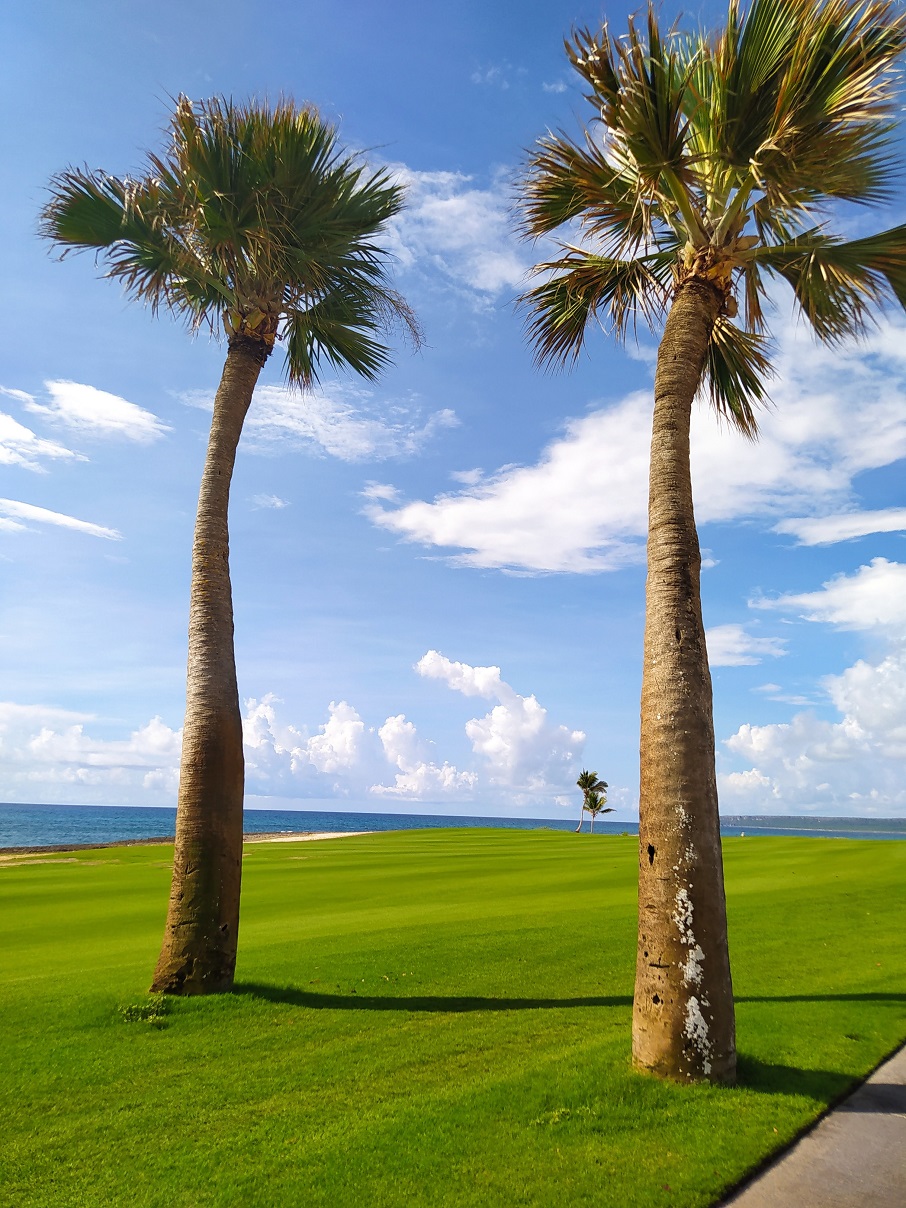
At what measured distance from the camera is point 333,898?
20375 millimetres

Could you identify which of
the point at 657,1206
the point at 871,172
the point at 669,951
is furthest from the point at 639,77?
the point at 657,1206

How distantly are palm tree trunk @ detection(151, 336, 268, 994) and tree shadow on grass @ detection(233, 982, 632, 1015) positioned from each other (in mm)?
644

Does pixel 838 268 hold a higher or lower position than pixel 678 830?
higher

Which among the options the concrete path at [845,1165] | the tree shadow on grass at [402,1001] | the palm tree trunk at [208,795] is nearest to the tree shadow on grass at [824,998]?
the tree shadow on grass at [402,1001]

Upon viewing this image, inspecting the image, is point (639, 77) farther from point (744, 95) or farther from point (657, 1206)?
point (657, 1206)

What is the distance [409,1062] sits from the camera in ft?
26.1

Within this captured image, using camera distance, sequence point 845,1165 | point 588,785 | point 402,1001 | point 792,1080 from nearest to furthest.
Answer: point 845,1165 → point 792,1080 → point 402,1001 → point 588,785

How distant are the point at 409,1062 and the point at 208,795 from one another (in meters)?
4.31

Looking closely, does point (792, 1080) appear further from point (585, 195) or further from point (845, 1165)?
point (585, 195)

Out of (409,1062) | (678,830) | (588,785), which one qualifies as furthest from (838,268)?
(588,785)

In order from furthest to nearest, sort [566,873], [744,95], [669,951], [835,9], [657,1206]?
1. [566,873]
2. [744,95]
3. [835,9]
4. [669,951]
5. [657,1206]

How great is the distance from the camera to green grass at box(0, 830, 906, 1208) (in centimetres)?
563

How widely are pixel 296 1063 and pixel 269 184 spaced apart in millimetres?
11585

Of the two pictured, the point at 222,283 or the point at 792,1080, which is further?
the point at 222,283
